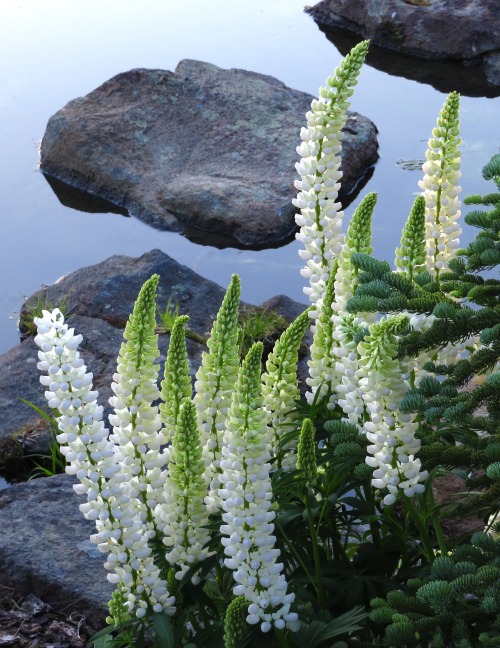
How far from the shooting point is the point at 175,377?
242 centimetres

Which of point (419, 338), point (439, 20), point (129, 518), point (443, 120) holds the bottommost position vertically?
point (129, 518)

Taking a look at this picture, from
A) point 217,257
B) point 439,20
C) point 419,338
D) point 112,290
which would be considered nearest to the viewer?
point 419,338

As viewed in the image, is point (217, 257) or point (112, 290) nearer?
point (112, 290)

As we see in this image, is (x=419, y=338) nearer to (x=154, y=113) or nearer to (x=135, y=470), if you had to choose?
(x=135, y=470)

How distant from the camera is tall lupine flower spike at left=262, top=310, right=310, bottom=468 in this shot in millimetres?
2666

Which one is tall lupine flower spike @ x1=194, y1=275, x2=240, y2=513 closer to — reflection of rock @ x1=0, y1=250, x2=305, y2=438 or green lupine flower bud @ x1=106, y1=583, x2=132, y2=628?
green lupine flower bud @ x1=106, y1=583, x2=132, y2=628

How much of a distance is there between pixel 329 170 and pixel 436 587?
1.28 m

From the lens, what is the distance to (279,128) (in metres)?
7.43

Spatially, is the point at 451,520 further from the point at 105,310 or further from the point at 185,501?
the point at 105,310

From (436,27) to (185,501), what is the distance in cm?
721

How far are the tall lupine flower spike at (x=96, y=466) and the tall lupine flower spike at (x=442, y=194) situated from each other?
1.07 meters

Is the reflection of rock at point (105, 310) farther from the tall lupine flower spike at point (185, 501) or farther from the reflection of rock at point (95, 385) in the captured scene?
the tall lupine flower spike at point (185, 501)

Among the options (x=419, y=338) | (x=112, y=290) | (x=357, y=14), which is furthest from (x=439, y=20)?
(x=419, y=338)

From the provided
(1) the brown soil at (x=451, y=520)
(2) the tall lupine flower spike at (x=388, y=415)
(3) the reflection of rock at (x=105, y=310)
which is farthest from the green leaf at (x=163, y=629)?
(3) the reflection of rock at (x=105, y=310)
